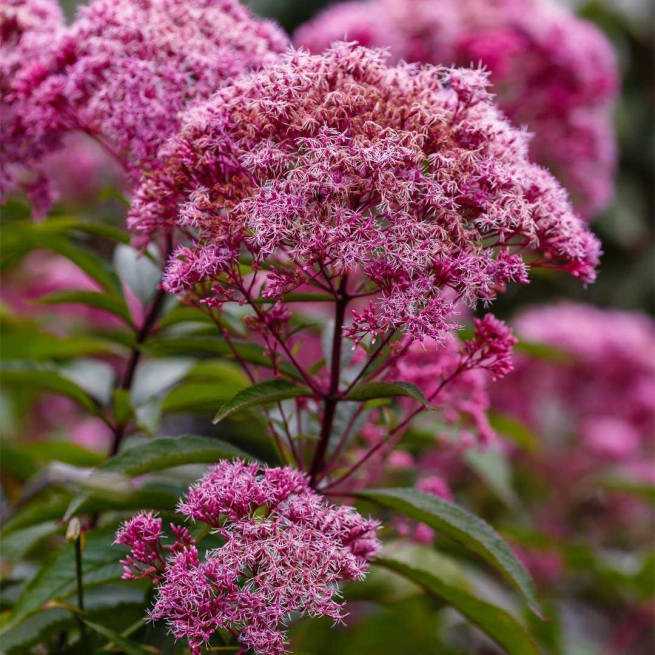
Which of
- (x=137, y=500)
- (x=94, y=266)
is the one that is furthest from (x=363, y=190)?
(x=94, y=266)

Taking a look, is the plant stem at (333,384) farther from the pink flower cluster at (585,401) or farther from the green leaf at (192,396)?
the pink flower cluster at (585,401)

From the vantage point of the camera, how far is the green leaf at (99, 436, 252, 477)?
3.06ft

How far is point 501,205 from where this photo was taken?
91 centimetres

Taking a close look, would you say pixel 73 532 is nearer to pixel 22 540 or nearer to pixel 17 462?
pixel 22 540

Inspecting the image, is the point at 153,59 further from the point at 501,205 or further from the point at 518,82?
the point at 518,82

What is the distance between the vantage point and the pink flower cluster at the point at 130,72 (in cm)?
106

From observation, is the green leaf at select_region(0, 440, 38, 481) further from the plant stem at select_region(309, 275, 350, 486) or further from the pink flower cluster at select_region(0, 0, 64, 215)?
the plant stem at select_region(309, 275, 350, 486)

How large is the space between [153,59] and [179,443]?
469 millimetres

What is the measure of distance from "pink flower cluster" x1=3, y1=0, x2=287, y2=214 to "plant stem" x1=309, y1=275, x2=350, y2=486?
276 mm

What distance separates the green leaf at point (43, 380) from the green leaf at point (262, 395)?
17.6 inches

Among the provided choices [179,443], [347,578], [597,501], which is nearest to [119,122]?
[179,443]

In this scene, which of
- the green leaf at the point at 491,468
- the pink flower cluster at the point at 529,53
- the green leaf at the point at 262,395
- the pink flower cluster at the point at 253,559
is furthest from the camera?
the pink flower cluster at the point at 529,53

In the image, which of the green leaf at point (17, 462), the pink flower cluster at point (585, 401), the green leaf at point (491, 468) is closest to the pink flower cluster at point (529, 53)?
the pink flower cluster at point (585, 401)

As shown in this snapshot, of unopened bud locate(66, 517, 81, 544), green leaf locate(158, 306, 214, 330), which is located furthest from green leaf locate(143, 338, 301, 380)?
unopened bud locate(66, 517, 81, 544)
